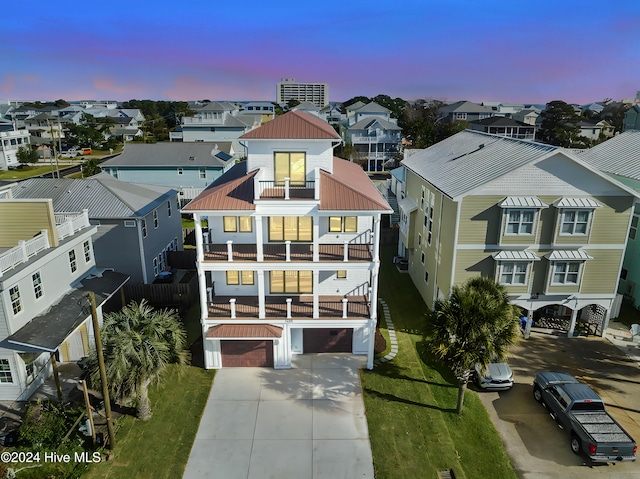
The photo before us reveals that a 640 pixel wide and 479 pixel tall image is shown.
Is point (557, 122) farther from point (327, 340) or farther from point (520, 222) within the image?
point (327, 340)

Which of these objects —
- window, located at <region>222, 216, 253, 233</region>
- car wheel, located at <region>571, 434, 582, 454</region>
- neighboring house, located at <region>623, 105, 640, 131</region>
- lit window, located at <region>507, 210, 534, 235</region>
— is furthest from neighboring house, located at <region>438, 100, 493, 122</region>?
car wheel, located at <region>571, 434, 582, 454</region>

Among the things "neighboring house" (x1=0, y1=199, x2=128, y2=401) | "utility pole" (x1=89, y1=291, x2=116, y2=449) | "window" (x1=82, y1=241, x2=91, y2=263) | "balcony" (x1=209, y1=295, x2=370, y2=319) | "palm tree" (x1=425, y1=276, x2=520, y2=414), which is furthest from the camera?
"window" (x1=82, y1=241, x2=91, y2=263)

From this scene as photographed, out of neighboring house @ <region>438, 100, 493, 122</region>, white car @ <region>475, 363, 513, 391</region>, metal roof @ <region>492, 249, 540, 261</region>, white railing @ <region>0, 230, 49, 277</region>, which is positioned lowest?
white car @ <region>475, 363, 513, 391</region>

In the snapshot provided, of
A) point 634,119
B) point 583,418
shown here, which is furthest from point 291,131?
point 634,119

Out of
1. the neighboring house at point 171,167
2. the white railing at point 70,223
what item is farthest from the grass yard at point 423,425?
the neighboring house at point 171,167

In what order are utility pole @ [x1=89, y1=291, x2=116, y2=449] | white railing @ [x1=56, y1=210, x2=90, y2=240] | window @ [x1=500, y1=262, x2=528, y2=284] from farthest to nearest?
window @ [x1=500, y1=262, x2=528, y2=284]
white railing @ [x1=56, y1=210, x2=90, y2=240]
utility pole @ [x1=89, y1=291, x2=116, y2=449]

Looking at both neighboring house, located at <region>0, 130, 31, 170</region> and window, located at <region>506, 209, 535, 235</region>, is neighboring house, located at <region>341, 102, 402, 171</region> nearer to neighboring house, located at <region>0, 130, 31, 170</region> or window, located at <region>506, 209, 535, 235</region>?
window, located at <region>506, 209, 535, 235</region>

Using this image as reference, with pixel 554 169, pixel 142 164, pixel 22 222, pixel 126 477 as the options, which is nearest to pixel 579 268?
pixel 554 169
